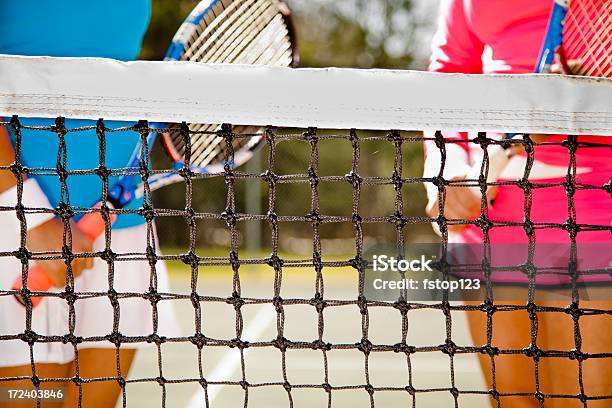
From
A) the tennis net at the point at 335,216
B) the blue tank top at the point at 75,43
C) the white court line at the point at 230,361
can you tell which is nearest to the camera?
the tennis net at the point at 335,216

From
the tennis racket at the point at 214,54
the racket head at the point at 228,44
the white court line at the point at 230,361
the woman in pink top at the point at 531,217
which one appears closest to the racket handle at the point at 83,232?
the tennis racket at the point at 214,54

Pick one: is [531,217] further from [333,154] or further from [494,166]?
[333,154]

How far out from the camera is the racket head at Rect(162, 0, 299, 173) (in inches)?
52.2

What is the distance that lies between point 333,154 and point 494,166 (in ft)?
18.8

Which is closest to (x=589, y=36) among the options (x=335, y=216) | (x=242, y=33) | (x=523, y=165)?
(x=523, y=165)

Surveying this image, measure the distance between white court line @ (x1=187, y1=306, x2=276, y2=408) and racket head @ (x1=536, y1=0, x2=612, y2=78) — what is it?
0.95 meters

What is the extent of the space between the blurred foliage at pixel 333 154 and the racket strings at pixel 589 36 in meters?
4.32

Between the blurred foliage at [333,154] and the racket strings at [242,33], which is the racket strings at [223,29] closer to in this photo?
the racket strings at [242,33]

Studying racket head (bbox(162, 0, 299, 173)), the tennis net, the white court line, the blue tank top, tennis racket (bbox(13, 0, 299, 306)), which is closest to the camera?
the tennis net

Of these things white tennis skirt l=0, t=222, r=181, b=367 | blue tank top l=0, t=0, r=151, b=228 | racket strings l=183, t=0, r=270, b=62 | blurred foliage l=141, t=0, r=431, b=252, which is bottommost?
white tennis skirt l=0, t=222, r=181, b=367

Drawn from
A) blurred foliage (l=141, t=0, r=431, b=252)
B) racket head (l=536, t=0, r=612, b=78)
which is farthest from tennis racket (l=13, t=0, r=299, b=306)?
blurred foliage (l=141, t=0, r=431, b=252)

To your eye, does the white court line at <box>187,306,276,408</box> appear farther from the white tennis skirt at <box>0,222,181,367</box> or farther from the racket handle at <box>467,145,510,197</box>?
the racket handle at <box>467,145,510,197</box>

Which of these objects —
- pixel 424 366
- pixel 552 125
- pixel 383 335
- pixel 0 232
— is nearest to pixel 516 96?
pixel 552 125

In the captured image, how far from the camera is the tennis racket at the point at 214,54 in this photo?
3.98 feet
